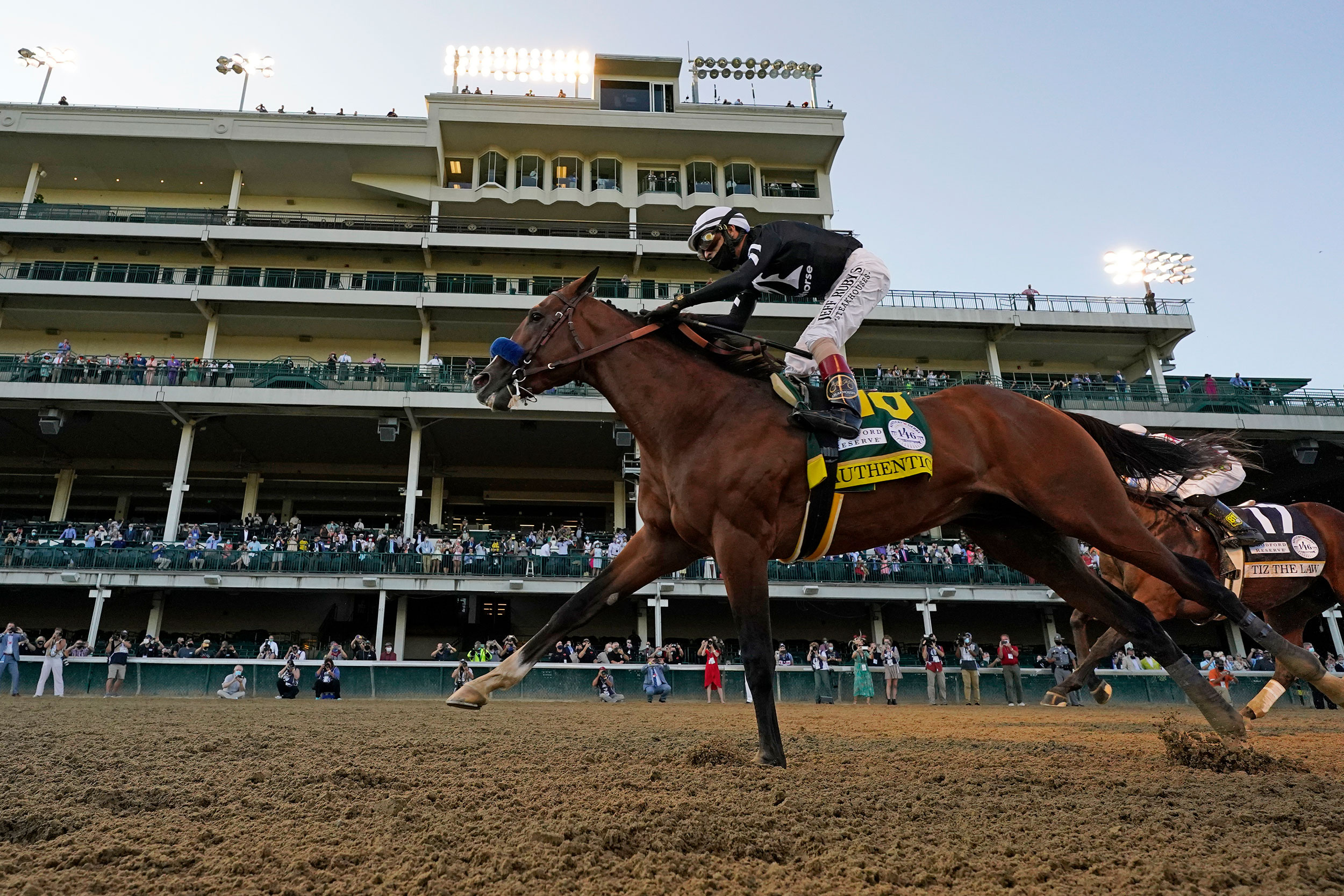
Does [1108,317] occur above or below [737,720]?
above

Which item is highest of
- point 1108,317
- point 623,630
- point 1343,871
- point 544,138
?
point 544,138

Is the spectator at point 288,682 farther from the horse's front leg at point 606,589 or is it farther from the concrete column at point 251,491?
the concrete column at point 251,491

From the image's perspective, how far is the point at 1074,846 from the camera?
2.88m

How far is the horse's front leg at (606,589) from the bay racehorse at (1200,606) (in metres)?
6.12

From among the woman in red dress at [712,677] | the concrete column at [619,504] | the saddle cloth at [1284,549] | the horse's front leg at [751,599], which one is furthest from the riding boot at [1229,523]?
the concrete column at [619,504]

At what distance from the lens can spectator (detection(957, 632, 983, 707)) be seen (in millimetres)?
21094

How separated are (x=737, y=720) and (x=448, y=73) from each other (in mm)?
39606

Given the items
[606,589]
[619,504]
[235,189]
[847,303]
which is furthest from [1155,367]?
[235,189]

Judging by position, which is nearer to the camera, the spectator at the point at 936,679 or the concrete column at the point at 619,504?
the spectator at the point at 936,679

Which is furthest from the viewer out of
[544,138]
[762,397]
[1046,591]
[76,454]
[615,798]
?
[544,138]

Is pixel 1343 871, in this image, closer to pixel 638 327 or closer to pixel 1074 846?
pixel 1074 846

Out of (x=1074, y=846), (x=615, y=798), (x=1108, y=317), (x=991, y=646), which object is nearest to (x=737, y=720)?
(x=615, y=798)

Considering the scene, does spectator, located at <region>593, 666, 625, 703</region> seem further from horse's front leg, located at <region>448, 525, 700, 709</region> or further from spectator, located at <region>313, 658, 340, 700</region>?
horse's front leg, located at <region>448, 525, 700, 709</region>

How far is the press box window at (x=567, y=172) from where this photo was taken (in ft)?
125
